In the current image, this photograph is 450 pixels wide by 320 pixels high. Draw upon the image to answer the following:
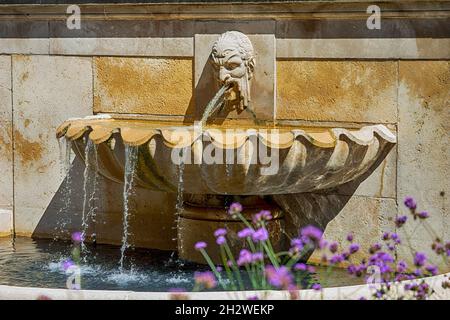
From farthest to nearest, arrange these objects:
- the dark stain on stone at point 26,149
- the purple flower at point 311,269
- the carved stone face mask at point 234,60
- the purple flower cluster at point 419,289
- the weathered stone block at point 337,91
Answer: the dark stain on stone at point 26,149 < the carved stone face mask at point 234,60 < the weathered stone block at point 337,91 < the purple flower at point 311,269 < the purple flower cluster at point 419,289

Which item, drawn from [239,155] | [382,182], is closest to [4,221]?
[239,155]

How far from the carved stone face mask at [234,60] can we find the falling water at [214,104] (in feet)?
0.13

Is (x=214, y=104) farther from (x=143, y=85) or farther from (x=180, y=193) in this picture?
(x=180, y=193)

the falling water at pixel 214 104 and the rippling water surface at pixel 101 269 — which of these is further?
the falling water at pixel 214 104

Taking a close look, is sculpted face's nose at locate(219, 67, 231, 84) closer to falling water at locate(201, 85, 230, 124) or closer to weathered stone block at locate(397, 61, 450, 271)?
falling water at locate(201, 85, 230, 124)

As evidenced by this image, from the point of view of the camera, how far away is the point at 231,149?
5.73 meters

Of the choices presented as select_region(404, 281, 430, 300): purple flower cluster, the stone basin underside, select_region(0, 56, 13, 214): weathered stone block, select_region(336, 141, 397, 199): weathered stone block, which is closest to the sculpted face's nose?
the stone basin underside

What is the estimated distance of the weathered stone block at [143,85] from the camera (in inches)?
284

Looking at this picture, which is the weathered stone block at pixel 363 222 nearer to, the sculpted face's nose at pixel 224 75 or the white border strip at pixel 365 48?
the white border strip at pixel 365 48

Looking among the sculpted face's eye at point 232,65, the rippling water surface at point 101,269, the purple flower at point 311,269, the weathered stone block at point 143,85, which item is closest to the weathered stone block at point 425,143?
the purple flower at point 311,269

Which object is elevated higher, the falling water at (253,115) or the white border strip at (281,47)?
the white border strip at (281,47)

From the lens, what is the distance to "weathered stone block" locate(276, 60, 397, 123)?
655 cm

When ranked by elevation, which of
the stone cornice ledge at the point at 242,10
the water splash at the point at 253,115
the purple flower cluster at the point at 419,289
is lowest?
the purple flower cluster at the point at 419,289

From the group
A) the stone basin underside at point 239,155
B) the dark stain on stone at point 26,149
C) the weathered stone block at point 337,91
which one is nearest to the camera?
the stone basin underside at point 239,155
